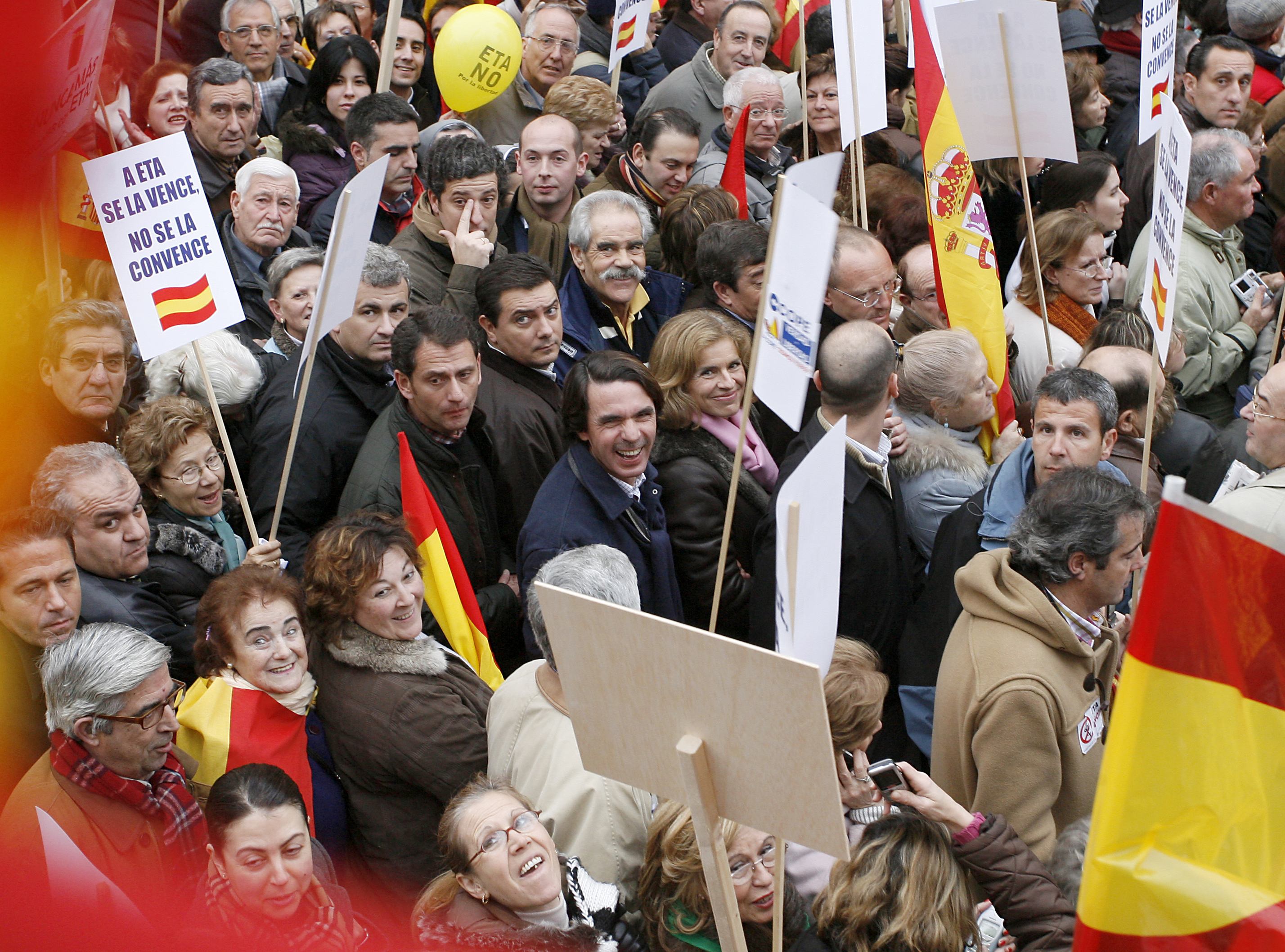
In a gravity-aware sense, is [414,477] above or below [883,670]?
above

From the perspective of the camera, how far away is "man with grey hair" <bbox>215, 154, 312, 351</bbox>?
5.04 metres

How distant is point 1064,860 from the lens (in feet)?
9.28

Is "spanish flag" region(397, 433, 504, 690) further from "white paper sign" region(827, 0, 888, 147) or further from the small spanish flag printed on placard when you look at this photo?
"white paper sign" region(827, 0, 888, 147)

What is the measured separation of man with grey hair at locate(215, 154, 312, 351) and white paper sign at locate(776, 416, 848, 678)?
3.18 m

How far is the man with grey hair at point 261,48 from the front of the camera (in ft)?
22.3

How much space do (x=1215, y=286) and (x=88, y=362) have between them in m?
4.35

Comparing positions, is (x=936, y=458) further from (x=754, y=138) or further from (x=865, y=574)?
(x=754, y=138)

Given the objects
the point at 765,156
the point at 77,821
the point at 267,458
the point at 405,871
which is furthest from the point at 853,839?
the point at 765,156

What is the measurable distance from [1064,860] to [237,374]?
2914mm

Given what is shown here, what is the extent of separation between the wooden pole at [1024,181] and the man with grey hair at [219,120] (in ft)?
10.2

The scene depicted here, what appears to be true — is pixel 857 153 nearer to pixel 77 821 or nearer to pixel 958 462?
pixel 958 462

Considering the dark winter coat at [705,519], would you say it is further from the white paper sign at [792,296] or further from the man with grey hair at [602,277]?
the white paper sign at [792,296]

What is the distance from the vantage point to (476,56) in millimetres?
6191

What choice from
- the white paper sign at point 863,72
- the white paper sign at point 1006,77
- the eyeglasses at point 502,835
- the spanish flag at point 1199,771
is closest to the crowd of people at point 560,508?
the eyeglasses at point 502,835
